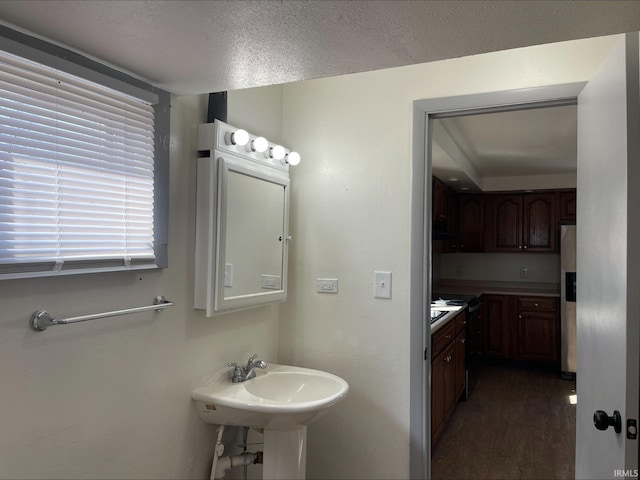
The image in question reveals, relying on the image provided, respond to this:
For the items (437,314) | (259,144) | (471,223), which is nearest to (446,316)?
(437,314)

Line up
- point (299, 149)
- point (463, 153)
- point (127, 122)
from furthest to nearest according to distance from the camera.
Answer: point (463, 153) → point (299, 149) → point (127, 122)

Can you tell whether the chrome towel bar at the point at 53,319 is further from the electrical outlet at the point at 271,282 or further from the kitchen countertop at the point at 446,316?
the kitchen countertop at the point at 446,316

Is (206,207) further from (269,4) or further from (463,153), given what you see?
(463,153)

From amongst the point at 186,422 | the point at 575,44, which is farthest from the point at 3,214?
the point at 575,44

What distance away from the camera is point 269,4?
0.98 metres

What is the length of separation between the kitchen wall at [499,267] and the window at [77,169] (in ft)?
16.4

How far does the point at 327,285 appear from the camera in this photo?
2.31 metres

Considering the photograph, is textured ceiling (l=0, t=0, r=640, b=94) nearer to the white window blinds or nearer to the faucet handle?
the white window blinds

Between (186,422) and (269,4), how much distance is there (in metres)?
1.53

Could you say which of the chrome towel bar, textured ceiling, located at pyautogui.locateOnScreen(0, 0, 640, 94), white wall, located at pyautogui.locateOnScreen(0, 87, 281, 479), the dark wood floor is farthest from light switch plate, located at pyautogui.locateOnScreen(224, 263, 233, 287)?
the dark wood floor

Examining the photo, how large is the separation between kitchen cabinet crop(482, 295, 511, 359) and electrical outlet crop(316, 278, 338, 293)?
12.0 ft

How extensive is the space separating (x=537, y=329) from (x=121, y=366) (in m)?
4.92

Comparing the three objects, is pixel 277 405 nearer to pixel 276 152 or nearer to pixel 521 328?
pixel 276 152

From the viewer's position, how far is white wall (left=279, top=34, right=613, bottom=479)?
212cm
